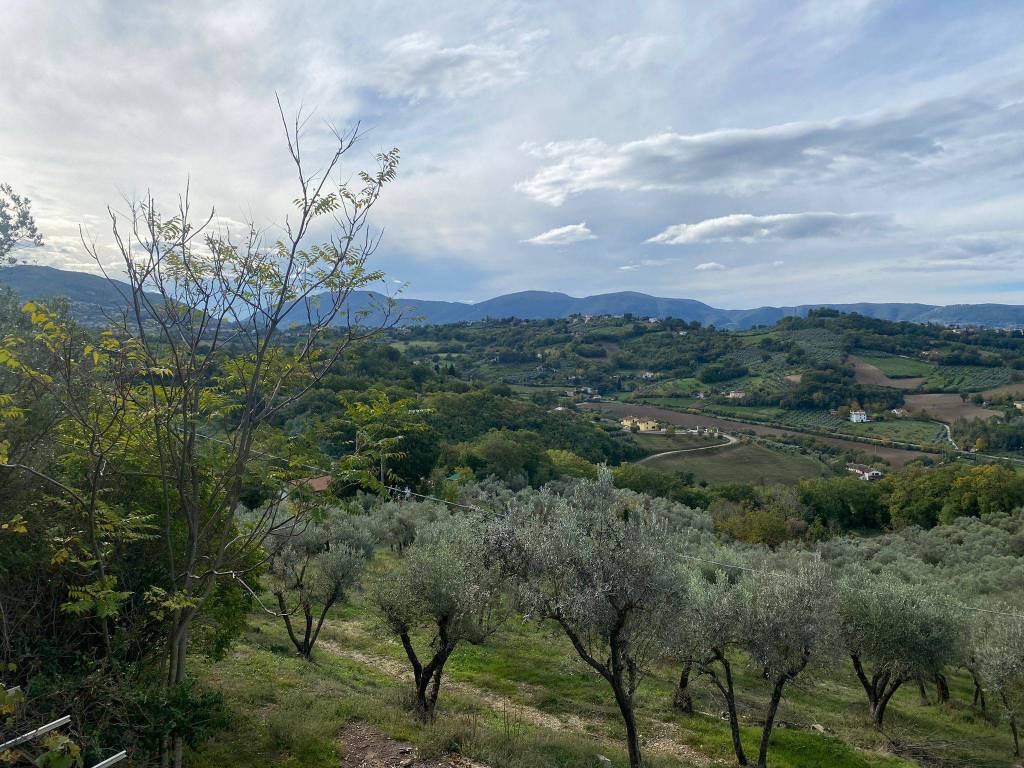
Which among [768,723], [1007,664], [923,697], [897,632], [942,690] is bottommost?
[923,697]

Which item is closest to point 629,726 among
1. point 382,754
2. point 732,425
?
point 382,754

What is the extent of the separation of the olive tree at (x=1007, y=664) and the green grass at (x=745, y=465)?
6397cm

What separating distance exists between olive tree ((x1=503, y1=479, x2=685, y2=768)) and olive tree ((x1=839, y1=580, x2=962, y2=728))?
7.89 meters

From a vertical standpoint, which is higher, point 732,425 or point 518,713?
point 518,713

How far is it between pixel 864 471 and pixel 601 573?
88194 mm

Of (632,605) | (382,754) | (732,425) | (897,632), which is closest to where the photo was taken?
(382,754)

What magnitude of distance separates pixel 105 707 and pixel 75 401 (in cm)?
329

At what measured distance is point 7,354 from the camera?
17.2 feet

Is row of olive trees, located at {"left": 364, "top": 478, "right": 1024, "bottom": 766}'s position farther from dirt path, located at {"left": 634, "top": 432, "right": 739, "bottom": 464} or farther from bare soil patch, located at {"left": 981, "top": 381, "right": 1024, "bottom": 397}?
bare soil patch, located at {"left": 981, "top": 381, "right": 1024, "bottom": 397}

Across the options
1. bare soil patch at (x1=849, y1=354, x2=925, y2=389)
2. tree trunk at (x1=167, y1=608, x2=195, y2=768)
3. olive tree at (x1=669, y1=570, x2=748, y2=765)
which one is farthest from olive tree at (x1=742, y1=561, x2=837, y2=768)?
bare soil patch at (x1=849, y1=354, x2=925, y2=389)

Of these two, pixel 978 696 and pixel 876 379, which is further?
pixel 876 379

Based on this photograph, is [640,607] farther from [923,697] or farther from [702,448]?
[702,448]

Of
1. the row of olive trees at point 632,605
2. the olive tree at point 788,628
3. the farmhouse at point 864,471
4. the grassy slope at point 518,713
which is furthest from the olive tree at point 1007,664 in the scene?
the farmhouse at point 864,471

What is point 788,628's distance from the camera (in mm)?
12602
